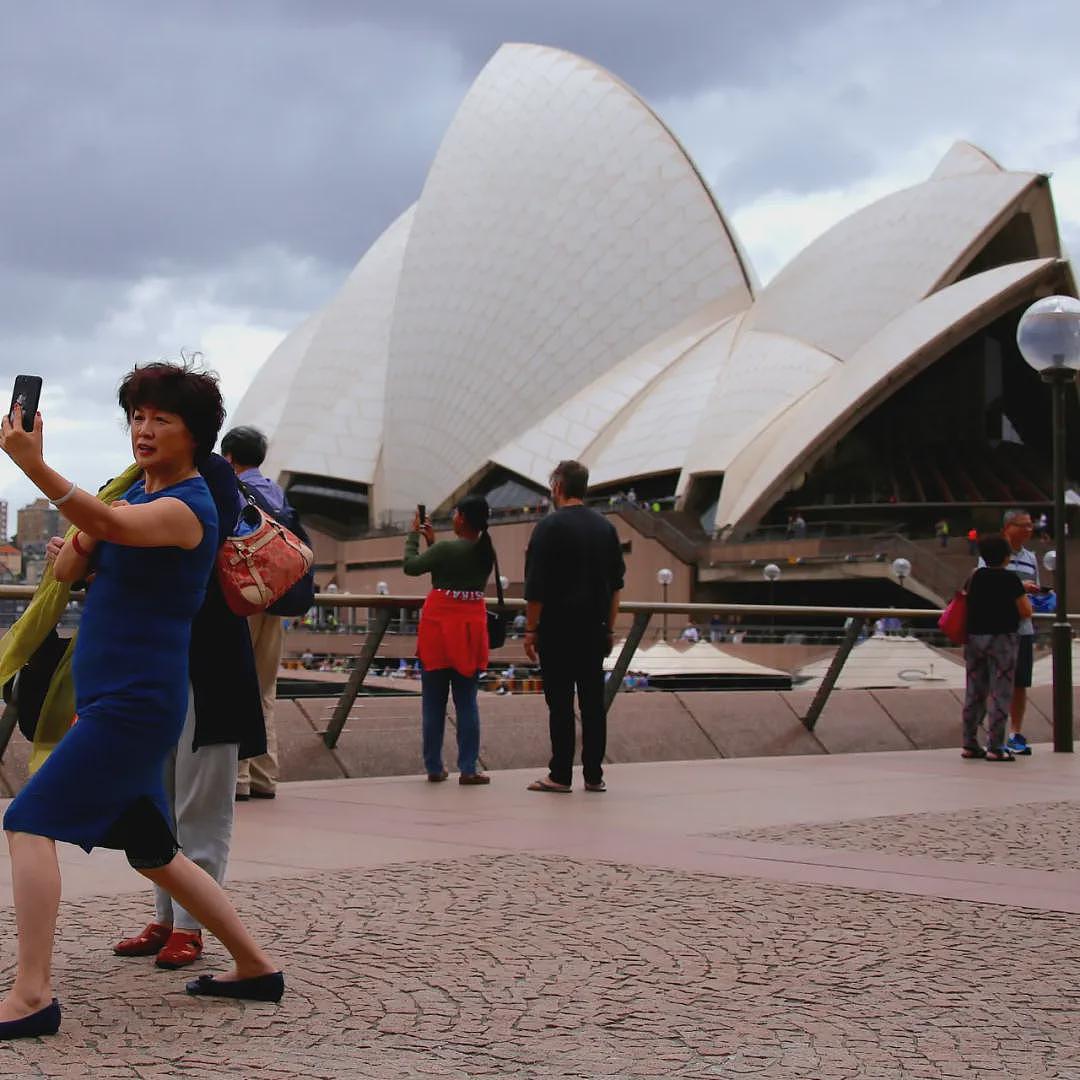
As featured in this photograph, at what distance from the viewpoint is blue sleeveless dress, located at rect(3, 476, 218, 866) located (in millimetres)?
2611

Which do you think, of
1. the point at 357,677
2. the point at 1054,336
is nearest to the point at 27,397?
the point at 357,677

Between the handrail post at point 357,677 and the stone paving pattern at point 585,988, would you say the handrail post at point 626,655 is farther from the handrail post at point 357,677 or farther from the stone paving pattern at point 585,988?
the stone paving pattern at point 585,988

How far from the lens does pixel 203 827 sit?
317cm

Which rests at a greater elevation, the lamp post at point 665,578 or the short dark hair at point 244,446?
the lamp post at point 665,578

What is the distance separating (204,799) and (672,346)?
3739 cm

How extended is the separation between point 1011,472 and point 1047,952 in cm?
3546

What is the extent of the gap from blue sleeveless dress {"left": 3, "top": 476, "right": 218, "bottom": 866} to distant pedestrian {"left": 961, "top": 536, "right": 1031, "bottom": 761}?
661 centimetres

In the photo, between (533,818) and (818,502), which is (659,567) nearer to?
(818,502)

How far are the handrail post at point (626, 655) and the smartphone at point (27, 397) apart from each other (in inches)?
227


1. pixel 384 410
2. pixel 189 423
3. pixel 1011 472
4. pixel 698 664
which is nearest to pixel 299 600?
pixel 189 423

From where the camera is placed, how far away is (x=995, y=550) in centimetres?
859

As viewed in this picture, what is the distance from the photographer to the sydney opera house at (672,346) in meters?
34.2

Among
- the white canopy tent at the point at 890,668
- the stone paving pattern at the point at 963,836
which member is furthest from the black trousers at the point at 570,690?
the white canopy tent at the point at 890,668

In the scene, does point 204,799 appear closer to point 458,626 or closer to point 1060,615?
point 458,626
